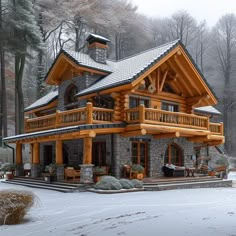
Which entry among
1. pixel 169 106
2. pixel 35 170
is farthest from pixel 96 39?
pixel 35 170

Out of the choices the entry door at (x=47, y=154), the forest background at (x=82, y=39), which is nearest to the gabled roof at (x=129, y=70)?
the entry door at (x=47, y=154)

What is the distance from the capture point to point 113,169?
17.6m

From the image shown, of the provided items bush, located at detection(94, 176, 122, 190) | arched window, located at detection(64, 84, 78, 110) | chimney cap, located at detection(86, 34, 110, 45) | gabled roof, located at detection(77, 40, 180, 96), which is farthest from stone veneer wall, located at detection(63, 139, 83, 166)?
chimney cap, located at detection(86, 34, 110, 45)

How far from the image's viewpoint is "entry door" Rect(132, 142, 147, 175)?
18703mm

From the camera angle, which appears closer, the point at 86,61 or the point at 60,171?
the point at 60,171

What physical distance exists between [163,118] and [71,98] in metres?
6.07

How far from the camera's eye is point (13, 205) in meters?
7.99

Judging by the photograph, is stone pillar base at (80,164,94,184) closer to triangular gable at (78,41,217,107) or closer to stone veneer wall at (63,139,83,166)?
stone veneer wall at (63,139,83,166)

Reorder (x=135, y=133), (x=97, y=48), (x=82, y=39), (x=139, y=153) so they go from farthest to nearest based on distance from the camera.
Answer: (x=82, y=39) → (x=97, y=48) → (x=139, y=153) → (x=135, y=133)

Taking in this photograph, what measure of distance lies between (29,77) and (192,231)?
39149 mm

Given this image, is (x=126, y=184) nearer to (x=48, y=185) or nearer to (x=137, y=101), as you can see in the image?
(x=48, y=185)

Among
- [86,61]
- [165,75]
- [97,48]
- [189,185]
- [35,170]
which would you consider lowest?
[189,185]

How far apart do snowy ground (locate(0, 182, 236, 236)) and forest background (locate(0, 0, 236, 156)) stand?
19.4m

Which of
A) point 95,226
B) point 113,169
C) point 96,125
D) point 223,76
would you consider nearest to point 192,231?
point 95,226
